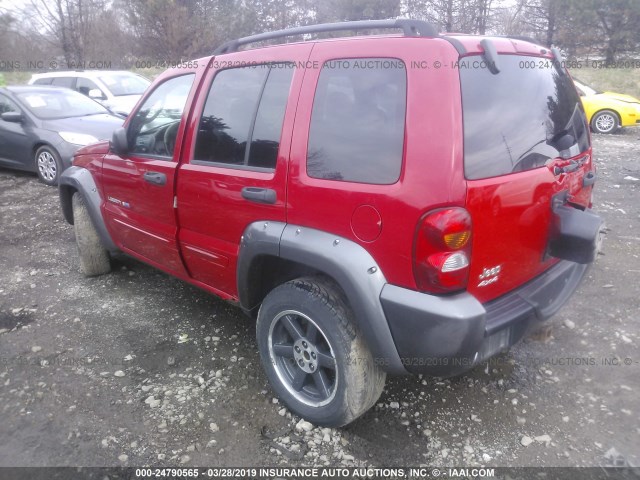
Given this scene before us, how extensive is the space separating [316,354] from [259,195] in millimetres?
863

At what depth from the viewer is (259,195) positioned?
2494 millimetres

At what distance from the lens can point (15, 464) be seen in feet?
7.82

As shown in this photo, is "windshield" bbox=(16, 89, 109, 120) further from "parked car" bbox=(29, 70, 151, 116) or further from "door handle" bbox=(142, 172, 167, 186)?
"door handle" bbox=(142, 172, 167, 186)

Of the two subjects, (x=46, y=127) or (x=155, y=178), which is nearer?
(x=155, y=178)

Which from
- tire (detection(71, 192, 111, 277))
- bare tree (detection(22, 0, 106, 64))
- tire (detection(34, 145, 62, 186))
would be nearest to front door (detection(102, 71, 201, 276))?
tire (detection(71, 192, 111, 277))

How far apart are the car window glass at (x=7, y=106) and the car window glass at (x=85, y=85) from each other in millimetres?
3036

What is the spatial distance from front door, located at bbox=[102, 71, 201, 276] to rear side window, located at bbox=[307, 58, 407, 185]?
111 centimetres

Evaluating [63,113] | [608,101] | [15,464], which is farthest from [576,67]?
[15,464]

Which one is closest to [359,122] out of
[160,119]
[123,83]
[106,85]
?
[160,119]

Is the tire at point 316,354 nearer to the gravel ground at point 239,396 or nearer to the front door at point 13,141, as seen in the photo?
the gravel ground at point 239,396

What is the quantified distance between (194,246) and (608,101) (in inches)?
483

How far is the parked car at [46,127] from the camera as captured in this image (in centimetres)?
731

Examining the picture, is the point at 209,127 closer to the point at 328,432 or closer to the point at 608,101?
the point at 328,432

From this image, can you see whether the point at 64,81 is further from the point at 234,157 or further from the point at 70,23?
the point at 70,23
